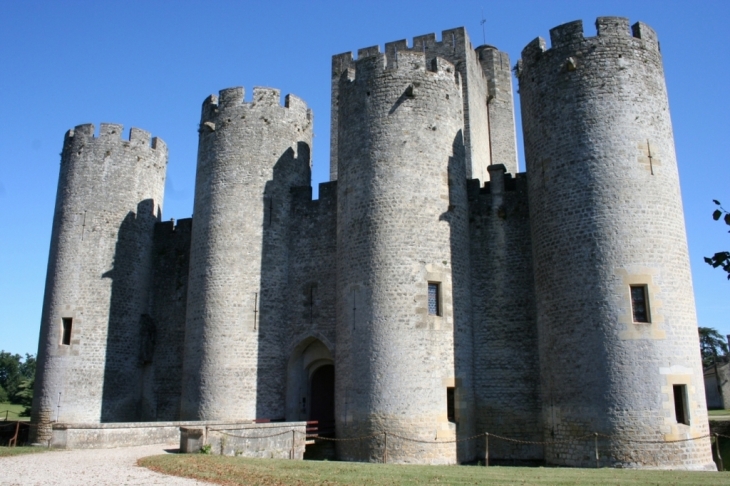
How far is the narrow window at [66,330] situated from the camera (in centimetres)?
2394

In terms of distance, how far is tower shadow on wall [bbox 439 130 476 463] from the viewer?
18.7 meters

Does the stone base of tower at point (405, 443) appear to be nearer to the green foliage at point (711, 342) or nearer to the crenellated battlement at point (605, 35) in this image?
the crenellated battlement at point (605, 35)

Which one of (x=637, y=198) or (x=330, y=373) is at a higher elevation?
(x=637, y=198)

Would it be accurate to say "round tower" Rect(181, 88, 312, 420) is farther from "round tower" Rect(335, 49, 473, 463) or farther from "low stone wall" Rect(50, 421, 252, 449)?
"round tower" Rect(335, 49, 473, 463)

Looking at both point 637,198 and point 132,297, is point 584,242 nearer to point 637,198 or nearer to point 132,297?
point 637,198

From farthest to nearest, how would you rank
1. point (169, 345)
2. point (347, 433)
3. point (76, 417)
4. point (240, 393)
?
point (169, 345) < point (76, 417) < point (240, 393) < point (347, 433)

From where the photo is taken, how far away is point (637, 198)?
1708 cm

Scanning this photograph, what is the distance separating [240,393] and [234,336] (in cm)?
186

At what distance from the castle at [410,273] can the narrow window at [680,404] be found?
0.07 metres

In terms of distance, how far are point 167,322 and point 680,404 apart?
1789cm

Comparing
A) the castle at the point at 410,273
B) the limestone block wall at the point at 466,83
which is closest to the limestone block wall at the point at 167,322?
the castle at the point at 410,273

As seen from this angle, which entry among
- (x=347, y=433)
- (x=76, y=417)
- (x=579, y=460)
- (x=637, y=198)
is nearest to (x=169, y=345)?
(x=76, y=417)

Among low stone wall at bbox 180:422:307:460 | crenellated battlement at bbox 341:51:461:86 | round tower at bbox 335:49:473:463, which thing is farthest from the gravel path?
crenellated battlement at bbox 341:51:461:86

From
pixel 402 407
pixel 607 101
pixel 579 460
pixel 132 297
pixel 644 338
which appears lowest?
pixel 579 460
